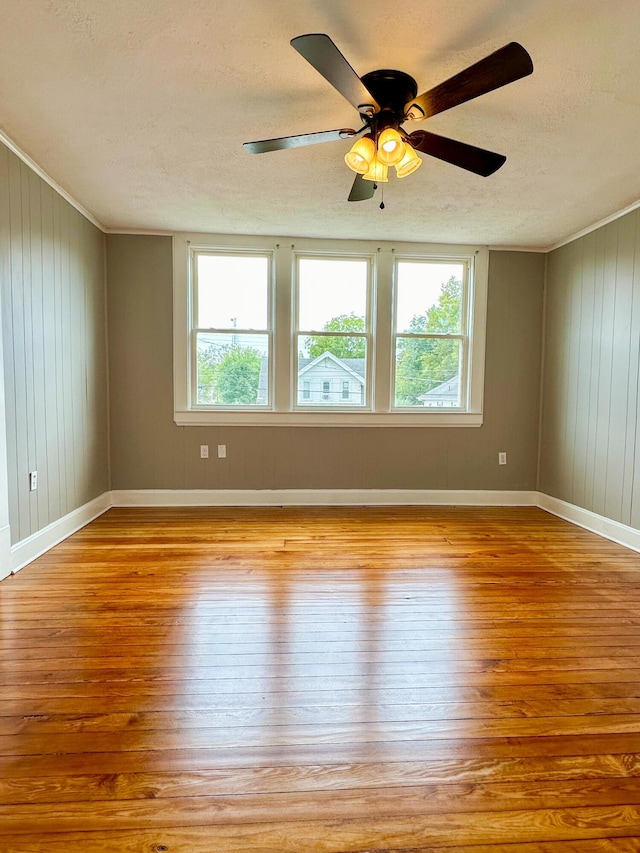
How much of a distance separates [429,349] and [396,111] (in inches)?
102

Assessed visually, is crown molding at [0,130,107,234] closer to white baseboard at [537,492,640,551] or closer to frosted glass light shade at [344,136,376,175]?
frosted glass light shade at [344,136,376,175]

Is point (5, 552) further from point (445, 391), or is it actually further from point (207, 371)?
point (445, 391)

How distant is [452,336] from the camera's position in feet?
14.0

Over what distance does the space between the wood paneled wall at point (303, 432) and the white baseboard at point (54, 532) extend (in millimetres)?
354

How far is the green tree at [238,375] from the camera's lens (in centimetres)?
415

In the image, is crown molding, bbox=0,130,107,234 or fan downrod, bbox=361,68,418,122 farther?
crown molding, bbox=0,130,107,234

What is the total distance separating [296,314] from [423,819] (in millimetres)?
3754

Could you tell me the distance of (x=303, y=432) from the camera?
420 centimetres

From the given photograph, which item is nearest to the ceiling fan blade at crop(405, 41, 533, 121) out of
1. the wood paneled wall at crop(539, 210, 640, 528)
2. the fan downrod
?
the fan downrod

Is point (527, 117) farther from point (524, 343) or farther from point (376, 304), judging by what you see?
point (524, 343)

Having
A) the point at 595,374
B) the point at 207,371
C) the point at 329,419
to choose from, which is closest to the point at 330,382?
the point at 329,419

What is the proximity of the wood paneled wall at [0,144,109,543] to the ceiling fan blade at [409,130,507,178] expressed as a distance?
2365mm

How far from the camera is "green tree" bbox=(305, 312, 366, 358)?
418 cm

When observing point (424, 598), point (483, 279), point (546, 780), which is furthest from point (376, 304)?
point (546, 780)
